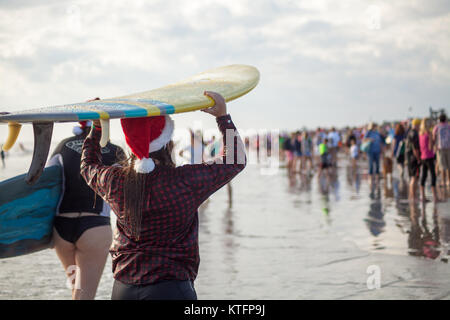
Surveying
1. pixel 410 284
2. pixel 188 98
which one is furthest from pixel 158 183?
pixel 410 284

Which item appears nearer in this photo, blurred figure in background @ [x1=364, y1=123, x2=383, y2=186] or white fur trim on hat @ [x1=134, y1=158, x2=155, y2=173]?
white fur trim on hat @ [x1=134, y1=158, x2=155, y2=173]

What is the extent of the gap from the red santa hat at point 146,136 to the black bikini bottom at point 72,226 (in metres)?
1.76

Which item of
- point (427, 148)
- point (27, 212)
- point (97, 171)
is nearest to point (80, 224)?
point (27, 212)

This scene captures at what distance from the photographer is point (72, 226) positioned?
4.50 m

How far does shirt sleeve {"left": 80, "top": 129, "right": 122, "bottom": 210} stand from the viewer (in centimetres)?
299

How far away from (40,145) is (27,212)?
156 centimetres

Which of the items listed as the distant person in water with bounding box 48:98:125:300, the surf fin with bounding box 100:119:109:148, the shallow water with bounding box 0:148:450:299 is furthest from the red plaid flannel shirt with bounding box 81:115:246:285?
the shallow water with bounding box 0:148:450:299

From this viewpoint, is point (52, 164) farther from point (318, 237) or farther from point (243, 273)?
point (318, 237)

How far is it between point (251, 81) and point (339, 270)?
4.23m

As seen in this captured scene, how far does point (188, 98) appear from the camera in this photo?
10.2ft

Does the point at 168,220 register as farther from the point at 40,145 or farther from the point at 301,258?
the point at 301,258

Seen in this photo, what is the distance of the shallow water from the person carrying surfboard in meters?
3.29

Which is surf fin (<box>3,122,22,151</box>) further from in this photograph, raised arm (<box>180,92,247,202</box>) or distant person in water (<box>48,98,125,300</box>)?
distant person in water (<box>48,98,125,300</box>)

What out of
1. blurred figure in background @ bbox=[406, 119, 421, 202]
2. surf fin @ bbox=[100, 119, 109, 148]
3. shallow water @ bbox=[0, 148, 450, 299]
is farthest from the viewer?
blurred figure in background @ bbox=[406, 119, 421, 202]
